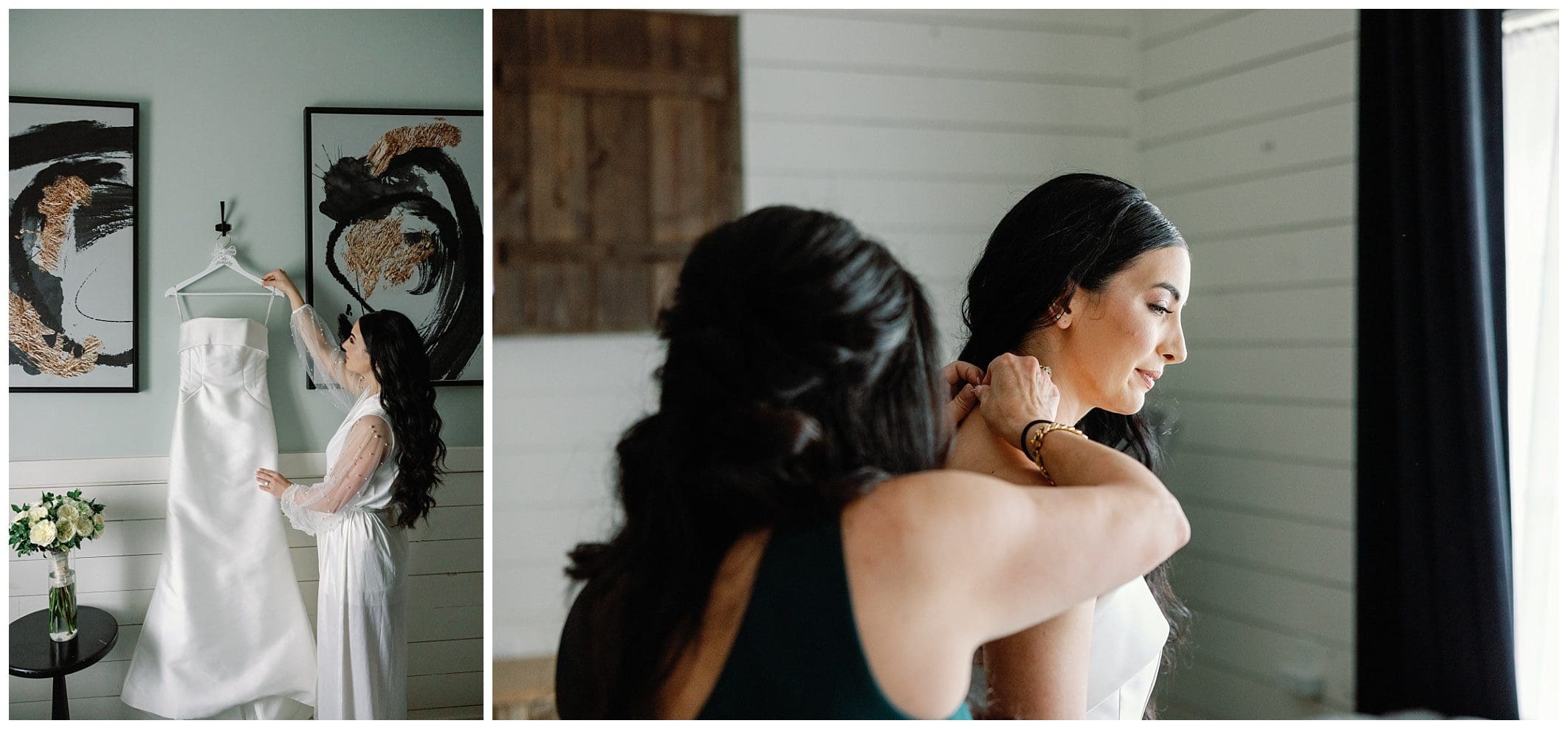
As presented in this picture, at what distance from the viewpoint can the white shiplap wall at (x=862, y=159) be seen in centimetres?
235

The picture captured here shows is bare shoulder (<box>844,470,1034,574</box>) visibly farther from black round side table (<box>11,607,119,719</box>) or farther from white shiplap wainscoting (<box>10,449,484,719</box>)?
black round side table (<box>11,607,119,719</box>)

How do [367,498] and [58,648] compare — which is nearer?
[58,648]

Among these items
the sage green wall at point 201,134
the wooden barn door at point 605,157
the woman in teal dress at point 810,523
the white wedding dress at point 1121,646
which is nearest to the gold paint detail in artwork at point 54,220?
the sage green wall at point 201,134

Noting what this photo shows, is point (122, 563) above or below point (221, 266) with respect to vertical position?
below

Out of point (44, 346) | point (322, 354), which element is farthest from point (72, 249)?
point (322, 354)

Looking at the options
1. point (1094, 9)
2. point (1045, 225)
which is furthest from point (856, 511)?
point (1094, 9)

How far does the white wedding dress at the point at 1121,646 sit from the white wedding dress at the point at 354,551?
113 cm

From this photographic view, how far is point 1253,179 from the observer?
2.42m

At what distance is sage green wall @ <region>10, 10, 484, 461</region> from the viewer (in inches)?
61.2

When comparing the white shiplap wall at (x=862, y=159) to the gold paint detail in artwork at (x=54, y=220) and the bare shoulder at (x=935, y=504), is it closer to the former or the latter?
the gold paint detail in artwork at (x=54, y=220)

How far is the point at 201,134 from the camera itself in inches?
62.8

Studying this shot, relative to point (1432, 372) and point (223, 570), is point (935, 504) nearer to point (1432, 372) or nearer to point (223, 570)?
point (223, 570)

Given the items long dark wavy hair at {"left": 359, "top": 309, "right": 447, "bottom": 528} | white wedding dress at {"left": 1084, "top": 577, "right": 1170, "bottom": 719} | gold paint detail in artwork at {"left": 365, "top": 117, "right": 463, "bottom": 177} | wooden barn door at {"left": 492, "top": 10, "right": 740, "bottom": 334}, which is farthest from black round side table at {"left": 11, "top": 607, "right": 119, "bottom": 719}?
white wedding dress at {"left": 1084, "top": 577, "right": 1170, "bottom": 719}

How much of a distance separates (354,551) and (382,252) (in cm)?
51
